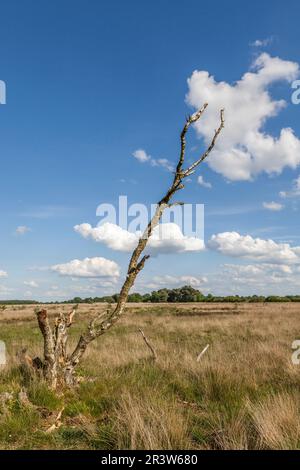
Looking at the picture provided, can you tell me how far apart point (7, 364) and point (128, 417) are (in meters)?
5.21

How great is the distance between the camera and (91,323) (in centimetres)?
850

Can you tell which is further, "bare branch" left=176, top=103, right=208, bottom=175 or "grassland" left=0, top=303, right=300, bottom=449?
"bare branch" left=176, top=103, right=208, bottom=175

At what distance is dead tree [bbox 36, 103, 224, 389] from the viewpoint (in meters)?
8.16

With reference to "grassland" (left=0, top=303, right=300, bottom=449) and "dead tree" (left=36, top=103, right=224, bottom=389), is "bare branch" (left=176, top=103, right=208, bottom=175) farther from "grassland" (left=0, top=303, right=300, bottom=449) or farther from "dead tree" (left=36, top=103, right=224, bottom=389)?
"grassland" (left=0, top=303, right=300, bottom=449)

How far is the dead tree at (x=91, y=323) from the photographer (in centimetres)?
816

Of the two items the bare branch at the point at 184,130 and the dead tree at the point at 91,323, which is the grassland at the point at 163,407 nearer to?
the dead tree at the point at 91,323

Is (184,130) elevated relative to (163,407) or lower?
elevated

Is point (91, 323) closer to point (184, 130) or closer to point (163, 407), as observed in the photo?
point (163, 407)

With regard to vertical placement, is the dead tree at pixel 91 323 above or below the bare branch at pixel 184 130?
below

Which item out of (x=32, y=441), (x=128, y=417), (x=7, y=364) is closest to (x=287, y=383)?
(x=128, y=417)

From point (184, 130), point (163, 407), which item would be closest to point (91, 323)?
point (163, 407)

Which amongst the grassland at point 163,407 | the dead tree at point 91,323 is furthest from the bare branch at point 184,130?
the grassland at point 163,407

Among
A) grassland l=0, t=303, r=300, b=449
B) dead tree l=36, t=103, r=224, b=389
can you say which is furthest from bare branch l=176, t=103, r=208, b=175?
grassland l=0, t=303, r=300, b=449
